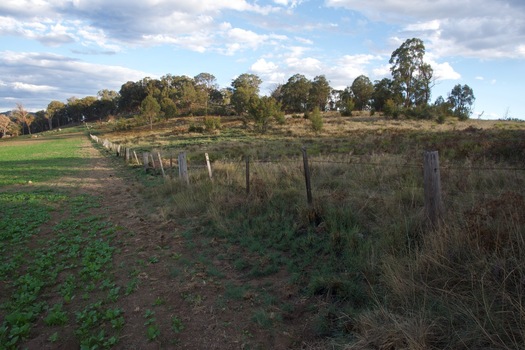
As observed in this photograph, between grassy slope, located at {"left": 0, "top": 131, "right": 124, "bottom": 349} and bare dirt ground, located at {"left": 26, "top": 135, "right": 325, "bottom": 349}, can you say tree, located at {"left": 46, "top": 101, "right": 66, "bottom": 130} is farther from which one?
bare dirt ground, located at {"left": 26, "top": 135, "right": 325, "bottom": 349}

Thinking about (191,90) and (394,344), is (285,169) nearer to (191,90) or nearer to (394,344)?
(394,344)

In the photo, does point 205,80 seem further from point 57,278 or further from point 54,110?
point 57,278

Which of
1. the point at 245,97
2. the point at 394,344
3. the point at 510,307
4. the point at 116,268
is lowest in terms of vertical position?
the point at 116,268

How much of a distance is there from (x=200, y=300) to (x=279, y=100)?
8956 cm

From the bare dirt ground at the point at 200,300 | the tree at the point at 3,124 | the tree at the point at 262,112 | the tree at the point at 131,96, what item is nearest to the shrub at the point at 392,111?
the tree at the point at 262,112

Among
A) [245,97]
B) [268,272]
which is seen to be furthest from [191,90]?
[268,272]

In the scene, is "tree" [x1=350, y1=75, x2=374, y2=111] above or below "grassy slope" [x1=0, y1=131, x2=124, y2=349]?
above

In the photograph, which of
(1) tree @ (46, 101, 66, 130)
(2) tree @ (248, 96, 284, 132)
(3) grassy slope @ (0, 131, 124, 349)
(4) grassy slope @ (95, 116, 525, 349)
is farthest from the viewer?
(1) tree @ (46, 101, 66, 130)

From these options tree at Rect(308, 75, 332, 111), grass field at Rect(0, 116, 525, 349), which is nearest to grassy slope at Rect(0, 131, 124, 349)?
grass field at Rect(0, 116, 525, 349)

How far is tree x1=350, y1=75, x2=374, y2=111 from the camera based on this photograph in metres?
79.7

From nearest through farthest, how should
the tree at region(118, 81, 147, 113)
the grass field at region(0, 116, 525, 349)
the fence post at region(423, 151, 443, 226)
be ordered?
the grass field at region(0, 116, 525, 349)
the fence post at region(423, 151, 443, 226)
the tree at region(118, 81, 147, 113)

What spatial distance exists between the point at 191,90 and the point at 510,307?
9876 cm

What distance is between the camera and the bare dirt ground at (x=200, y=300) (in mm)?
3662

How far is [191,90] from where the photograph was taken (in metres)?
95.9
